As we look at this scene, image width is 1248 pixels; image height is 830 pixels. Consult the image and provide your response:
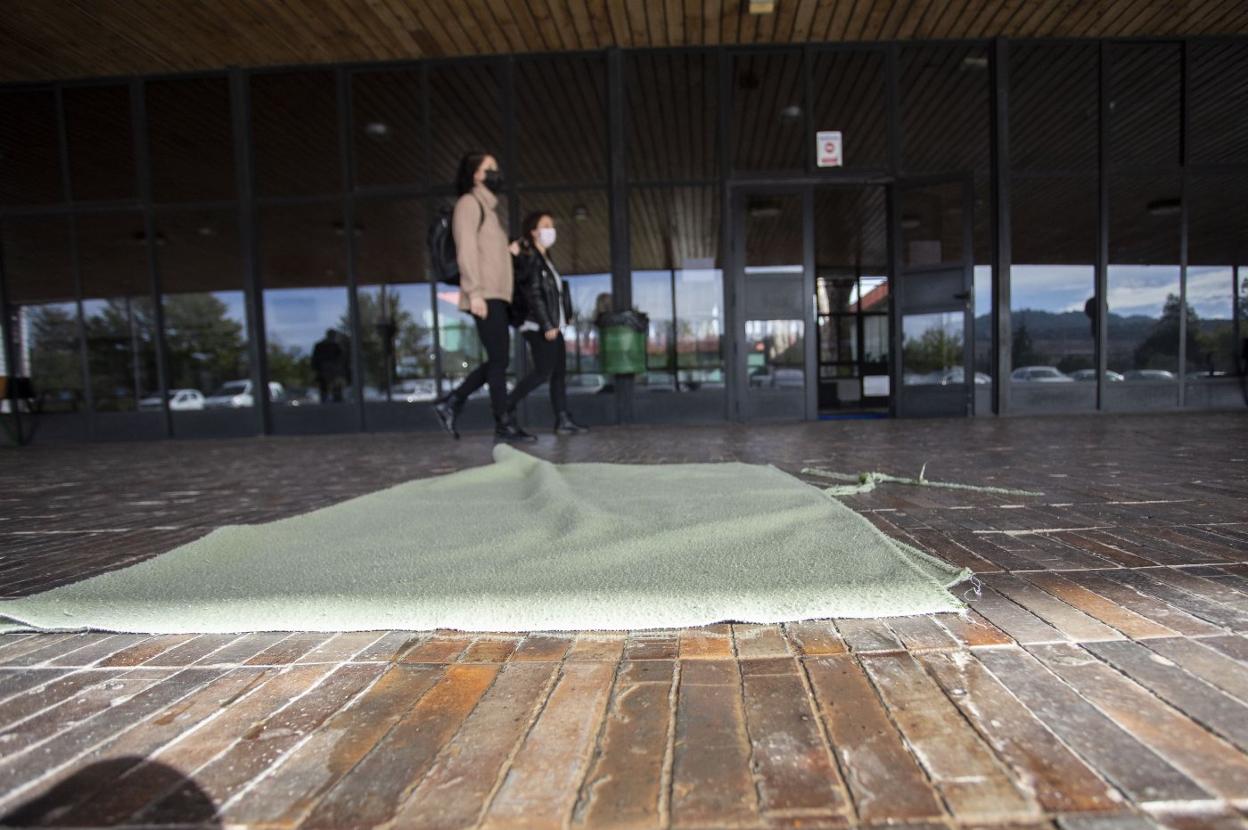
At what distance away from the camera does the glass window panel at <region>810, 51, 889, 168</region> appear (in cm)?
719

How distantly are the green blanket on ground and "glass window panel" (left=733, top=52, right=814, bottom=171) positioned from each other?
233 inches

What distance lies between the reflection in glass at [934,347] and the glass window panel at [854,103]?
1.86m

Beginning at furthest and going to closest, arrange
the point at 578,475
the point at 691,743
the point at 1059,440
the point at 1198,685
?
1. the point at 1059,440
2. the point at 578,475
3. the point at 1198,685
4. the point at 691,743

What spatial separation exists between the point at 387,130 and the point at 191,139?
7.85ft

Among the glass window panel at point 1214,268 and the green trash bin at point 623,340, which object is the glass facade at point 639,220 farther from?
the green trash bin at point 623,340

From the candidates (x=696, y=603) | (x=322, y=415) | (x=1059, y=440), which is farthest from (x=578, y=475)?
(x=322, y=415)

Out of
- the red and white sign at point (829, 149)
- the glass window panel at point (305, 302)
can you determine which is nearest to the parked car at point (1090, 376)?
the red and white sign at point (829, 149)

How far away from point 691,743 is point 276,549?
159 centimetres

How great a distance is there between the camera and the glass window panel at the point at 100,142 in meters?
7.64

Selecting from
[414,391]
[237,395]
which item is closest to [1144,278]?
[414,391]

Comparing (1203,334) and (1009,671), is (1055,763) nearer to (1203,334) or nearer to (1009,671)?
(1009,671)

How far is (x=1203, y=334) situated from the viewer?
24.1 feet

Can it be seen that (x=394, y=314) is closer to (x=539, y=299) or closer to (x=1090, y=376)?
(x=539, y=299)

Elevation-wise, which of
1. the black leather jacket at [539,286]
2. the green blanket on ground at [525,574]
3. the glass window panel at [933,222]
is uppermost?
the glass window panel at [933,222]
